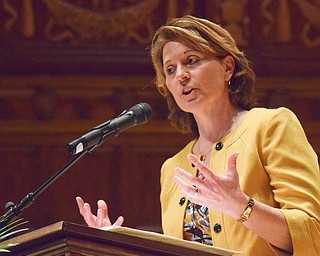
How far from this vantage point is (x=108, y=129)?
8.39ft

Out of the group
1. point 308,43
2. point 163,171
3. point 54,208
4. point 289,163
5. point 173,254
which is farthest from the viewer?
point 308,43

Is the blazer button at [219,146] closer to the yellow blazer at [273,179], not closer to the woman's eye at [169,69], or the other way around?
the yellow blazer at [273,179]

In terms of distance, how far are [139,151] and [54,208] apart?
50cm

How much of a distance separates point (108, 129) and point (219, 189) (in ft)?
1.37

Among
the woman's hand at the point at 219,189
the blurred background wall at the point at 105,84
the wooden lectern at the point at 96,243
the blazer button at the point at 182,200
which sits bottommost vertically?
the wooden lectern at the point at 96,243

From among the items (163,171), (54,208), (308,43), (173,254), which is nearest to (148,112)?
(163,171)

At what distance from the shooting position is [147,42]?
493 centimetres

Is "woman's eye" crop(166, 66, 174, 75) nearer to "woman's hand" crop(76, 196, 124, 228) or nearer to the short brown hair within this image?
the short brown hair

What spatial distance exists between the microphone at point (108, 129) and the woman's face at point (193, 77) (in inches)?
6.2

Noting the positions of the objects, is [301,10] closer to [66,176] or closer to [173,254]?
[66,176]

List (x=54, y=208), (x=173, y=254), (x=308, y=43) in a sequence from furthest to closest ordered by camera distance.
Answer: (x=308, y=43)
(x=54, y=208)
(x=173, y=254)

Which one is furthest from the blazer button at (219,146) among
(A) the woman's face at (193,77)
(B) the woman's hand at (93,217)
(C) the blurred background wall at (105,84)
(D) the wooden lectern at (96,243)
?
(C) the blurred background wall at (105,84)

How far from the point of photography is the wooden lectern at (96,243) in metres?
2.01

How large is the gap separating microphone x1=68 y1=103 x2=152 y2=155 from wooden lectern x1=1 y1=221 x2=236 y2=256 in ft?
1.38
